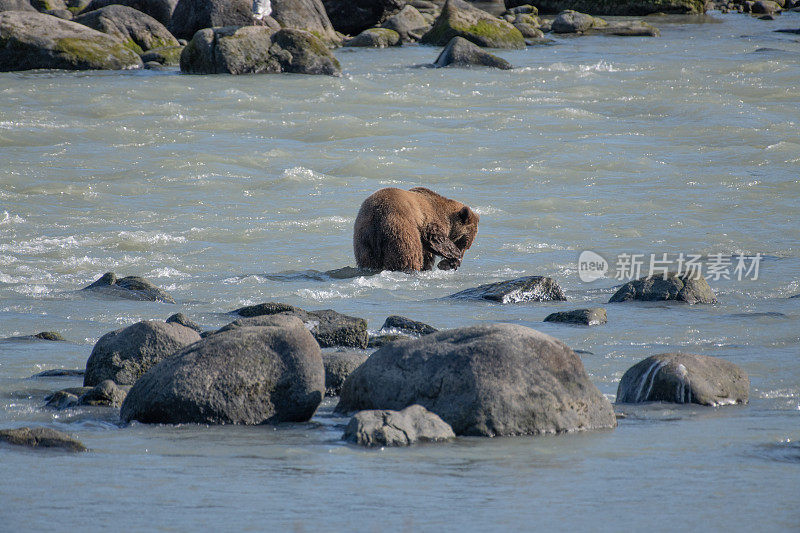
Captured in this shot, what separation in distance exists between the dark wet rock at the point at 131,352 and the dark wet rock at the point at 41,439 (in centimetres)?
139

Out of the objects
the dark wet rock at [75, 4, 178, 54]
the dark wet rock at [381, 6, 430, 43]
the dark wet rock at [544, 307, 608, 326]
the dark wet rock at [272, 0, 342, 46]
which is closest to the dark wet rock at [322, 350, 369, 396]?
the dark wet rock at [544, 307, 608, 326]

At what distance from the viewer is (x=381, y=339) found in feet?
22.3

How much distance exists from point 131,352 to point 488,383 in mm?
2179

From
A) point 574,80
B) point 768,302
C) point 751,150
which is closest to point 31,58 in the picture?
point 574,80

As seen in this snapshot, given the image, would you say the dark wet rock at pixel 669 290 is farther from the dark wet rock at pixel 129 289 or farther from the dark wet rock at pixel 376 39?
the dark wet rock at pixel 376 39

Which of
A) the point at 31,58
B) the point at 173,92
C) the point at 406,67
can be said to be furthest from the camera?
the point at 406,67

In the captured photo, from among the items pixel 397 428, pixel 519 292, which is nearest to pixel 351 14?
pixel 519 292

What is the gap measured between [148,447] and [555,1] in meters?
41.1

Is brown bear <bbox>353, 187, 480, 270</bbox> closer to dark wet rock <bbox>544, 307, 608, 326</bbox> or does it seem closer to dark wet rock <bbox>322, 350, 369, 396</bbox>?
dark wet rock <bbox>544, 307, 608, 326</bbox>

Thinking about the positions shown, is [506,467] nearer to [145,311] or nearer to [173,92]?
[145,311]

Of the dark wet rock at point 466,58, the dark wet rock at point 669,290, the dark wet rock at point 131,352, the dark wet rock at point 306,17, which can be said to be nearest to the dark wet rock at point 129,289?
the dark wet rock at point 131,352

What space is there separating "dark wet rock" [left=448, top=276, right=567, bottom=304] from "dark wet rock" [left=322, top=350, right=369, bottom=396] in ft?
10.0

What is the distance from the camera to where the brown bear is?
926 cm

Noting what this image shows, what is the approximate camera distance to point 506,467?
12.8ft
